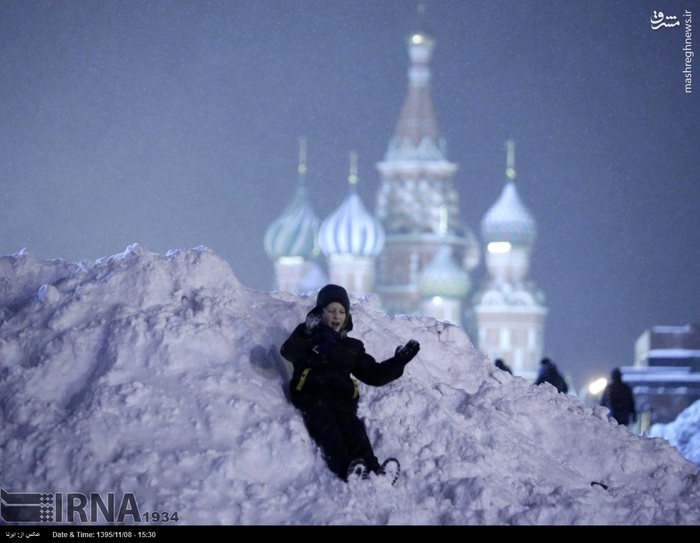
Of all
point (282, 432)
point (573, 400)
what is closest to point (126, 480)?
point (282, 432)

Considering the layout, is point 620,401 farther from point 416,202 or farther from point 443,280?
point 416,202

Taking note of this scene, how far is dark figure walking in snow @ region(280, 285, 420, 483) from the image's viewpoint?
4449 mm

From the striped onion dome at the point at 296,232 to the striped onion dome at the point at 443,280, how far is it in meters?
5.43

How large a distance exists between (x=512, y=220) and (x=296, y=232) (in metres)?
10.1

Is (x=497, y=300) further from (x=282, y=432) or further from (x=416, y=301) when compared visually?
(x=282, y=432)

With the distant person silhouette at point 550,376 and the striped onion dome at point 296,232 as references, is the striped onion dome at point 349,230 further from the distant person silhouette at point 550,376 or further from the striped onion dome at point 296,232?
the distant person silhouette at point 550,376

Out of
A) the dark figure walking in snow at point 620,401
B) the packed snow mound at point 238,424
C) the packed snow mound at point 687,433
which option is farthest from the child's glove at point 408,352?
the dark figure walking in snow at point 620,401

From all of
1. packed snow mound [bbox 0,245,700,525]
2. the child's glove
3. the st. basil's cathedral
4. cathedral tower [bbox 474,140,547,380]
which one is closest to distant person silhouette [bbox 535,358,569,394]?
packed snow mound [bbox 0,245,700,525]

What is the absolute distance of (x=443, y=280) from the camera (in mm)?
56250

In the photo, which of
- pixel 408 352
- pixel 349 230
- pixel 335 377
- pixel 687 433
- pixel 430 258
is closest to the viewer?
pixel 335 377

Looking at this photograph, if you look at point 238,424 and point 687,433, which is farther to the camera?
point 687,433

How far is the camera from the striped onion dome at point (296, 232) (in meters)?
56.2

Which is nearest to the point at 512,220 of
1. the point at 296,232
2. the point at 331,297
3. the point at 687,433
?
the point at 296,232

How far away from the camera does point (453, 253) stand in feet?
195
